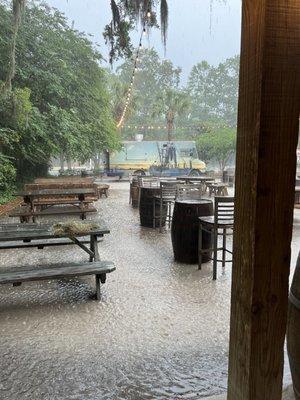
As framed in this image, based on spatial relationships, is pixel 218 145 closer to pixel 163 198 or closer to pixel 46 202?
pixel 46 202

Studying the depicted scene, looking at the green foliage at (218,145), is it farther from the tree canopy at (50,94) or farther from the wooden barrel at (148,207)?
the wooden barrel at (148,207)

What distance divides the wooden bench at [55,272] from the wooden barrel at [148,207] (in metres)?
3.82

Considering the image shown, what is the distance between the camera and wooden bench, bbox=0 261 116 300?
3422 millimetres

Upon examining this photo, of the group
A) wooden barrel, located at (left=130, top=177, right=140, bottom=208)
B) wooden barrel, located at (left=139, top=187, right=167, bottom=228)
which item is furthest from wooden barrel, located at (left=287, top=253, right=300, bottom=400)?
wooden barrel, located at (left=130, top=177, right=140, bottom=208)

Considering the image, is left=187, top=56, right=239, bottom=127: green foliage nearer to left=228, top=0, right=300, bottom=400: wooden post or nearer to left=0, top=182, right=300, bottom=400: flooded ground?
left=0, top=182, right=300, bottom=400: flooded ground

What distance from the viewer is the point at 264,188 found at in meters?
1.26

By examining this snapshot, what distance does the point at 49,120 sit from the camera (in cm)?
1295

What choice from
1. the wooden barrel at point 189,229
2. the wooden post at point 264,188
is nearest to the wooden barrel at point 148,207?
the wooden barrel at point 189,229

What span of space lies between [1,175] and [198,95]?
45.2m

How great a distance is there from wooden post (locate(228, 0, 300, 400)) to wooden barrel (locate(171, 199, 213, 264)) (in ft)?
11.6

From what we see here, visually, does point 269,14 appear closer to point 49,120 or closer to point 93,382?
point 93,382

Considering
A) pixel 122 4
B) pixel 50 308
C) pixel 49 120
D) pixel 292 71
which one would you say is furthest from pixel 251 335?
pixel 49 120

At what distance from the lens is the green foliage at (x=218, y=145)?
89.8 ft

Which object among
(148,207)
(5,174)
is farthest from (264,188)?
(5,174)
